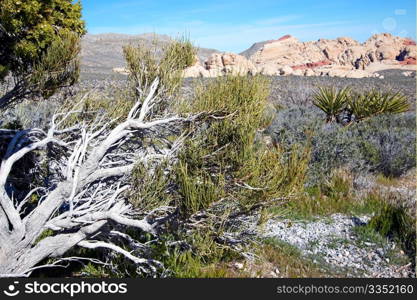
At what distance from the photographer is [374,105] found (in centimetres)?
1145

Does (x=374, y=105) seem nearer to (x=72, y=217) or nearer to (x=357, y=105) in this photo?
(x=357, y=105)

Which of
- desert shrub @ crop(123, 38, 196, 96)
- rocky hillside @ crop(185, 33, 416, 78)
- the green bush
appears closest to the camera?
the green bush

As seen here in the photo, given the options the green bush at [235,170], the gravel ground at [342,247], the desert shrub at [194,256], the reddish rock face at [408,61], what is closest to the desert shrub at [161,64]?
the green bush at [235,170]

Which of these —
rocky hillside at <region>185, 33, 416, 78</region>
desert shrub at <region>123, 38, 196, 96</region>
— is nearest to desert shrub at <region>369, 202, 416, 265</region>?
desert shrub at <region>123, 38, 196, 96</region>

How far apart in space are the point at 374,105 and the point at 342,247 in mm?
7637

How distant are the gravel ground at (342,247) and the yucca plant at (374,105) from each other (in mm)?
6261

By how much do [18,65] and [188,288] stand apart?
12.2 feet

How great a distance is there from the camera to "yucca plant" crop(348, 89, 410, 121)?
37.2 ft

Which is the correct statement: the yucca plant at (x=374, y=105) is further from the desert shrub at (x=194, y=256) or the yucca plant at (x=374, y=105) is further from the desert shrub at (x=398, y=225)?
the desert shrub at (x=194, y=256)

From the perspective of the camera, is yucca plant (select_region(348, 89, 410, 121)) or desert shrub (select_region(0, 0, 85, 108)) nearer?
desert shrub (select_region(0, 0, 85, 108))

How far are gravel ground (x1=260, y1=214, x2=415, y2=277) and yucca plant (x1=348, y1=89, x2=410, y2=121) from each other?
6.26m

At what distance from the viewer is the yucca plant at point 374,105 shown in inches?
447

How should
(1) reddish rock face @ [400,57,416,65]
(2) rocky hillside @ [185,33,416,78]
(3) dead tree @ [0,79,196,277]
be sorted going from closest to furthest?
(3) dead tree @ [0,79,196,277] → (1) reddish rock face @ [400,57,416,65] → (2) rocky hillside @ [185,33,416,78]

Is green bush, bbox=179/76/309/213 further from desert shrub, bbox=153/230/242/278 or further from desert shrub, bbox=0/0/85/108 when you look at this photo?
desert shrub, bbox=0/0/85/108
